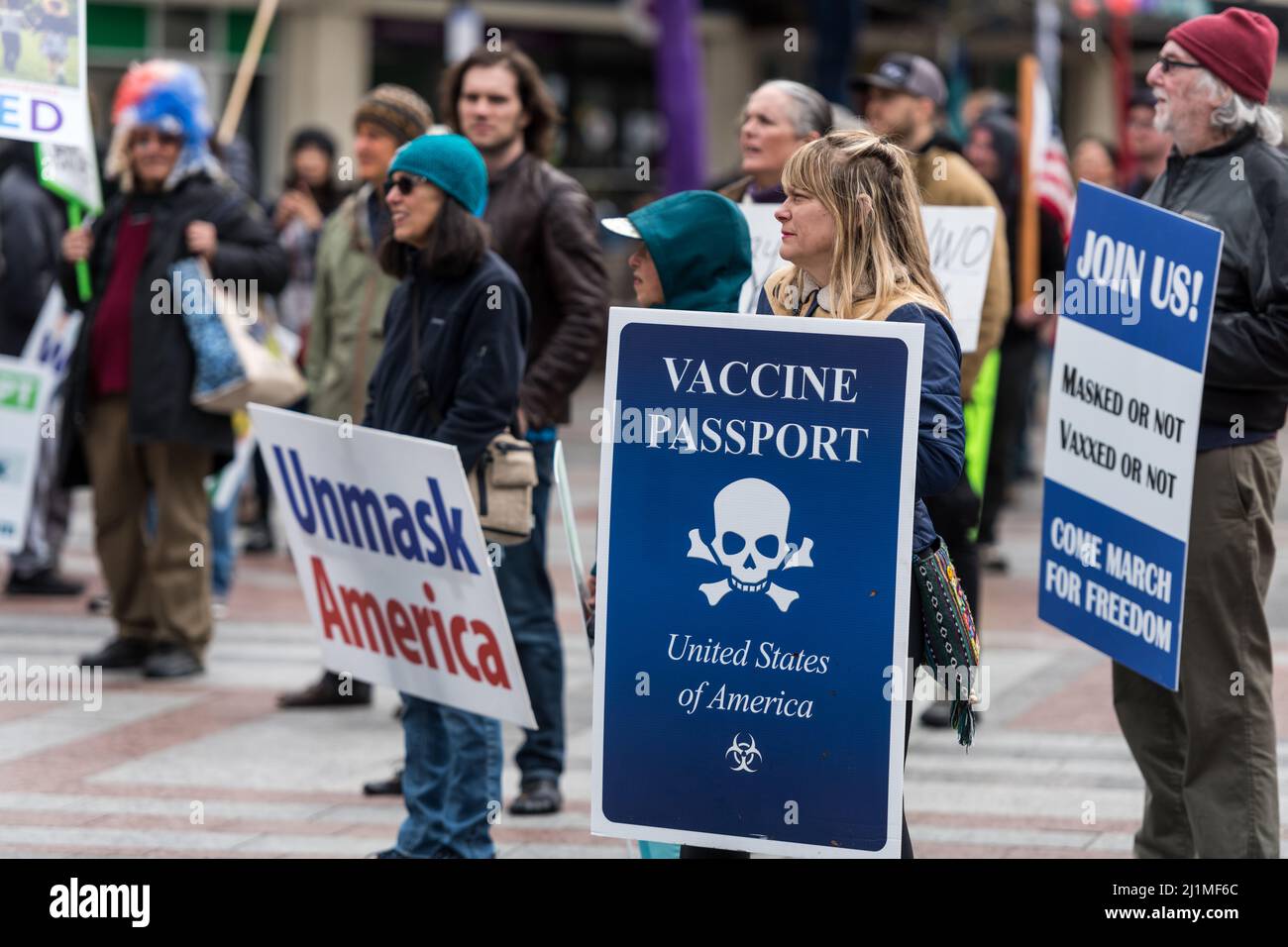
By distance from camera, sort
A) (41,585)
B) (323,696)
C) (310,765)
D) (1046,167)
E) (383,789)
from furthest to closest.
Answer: (1046,167) < (41,585) < (323,696) < (310,765) < (383,789)

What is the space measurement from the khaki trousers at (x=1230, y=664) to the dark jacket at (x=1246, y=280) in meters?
0.11

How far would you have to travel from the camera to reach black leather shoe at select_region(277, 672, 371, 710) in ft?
24.8

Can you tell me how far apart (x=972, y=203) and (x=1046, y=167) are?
498 cm

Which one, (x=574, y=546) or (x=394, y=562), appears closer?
(x=574, y=546)

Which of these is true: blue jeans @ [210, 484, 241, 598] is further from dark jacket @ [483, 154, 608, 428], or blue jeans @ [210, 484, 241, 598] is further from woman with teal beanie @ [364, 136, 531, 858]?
woman with teal beanie @ [364, 136, 531, 858]

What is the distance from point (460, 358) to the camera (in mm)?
5336

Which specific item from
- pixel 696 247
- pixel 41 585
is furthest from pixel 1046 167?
pixel 696 247

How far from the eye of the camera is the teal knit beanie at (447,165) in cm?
533

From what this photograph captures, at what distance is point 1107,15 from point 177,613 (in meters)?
24.4

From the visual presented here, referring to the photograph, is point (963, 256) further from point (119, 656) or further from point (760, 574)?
point (119, 656)

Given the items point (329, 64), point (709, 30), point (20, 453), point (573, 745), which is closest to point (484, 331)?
point (573, 745)

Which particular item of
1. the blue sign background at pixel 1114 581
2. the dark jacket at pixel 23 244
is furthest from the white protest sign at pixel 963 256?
the dark jacket at pixel 23 244

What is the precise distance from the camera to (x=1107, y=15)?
29781 millimetres
